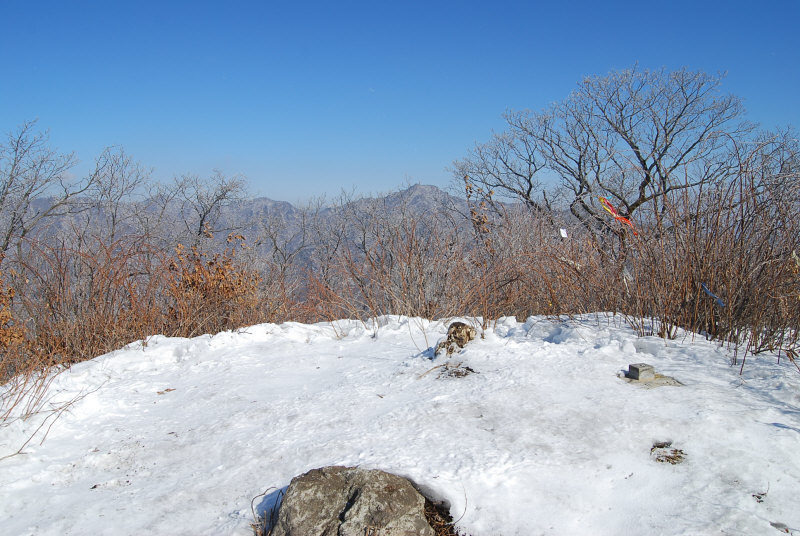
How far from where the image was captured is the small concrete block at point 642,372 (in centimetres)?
266

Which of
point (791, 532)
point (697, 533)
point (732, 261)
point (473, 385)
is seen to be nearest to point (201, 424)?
point (473, 385)

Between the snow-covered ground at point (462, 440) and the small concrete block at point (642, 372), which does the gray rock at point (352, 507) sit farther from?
the small concrete block at point (642, 372)

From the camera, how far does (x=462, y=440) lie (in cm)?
221

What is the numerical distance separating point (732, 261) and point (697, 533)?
2.26 meters

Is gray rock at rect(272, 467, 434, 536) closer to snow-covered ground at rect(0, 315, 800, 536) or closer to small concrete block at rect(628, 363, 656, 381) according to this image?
snow-covered ground at rect(0, 315, 800, 536)

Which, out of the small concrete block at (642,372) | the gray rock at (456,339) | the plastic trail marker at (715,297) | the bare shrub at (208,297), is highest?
the plastic trail marker at (715,297)

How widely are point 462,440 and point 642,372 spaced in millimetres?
1142

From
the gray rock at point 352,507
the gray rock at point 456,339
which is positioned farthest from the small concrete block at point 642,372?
the gray rock at point 352,507

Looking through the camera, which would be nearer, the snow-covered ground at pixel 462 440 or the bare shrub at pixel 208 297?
the snow-covered ground at pixel 462 440

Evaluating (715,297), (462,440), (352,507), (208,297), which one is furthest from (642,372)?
(208,297)

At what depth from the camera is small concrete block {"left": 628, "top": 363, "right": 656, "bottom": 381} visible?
2.66m

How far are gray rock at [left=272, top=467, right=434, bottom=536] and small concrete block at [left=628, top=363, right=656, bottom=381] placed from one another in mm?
1509

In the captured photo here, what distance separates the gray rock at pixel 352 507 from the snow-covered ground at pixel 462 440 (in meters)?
0.15

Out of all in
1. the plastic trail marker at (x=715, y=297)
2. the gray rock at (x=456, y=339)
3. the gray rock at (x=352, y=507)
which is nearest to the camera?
the gray rock at (x=352, y=507)
